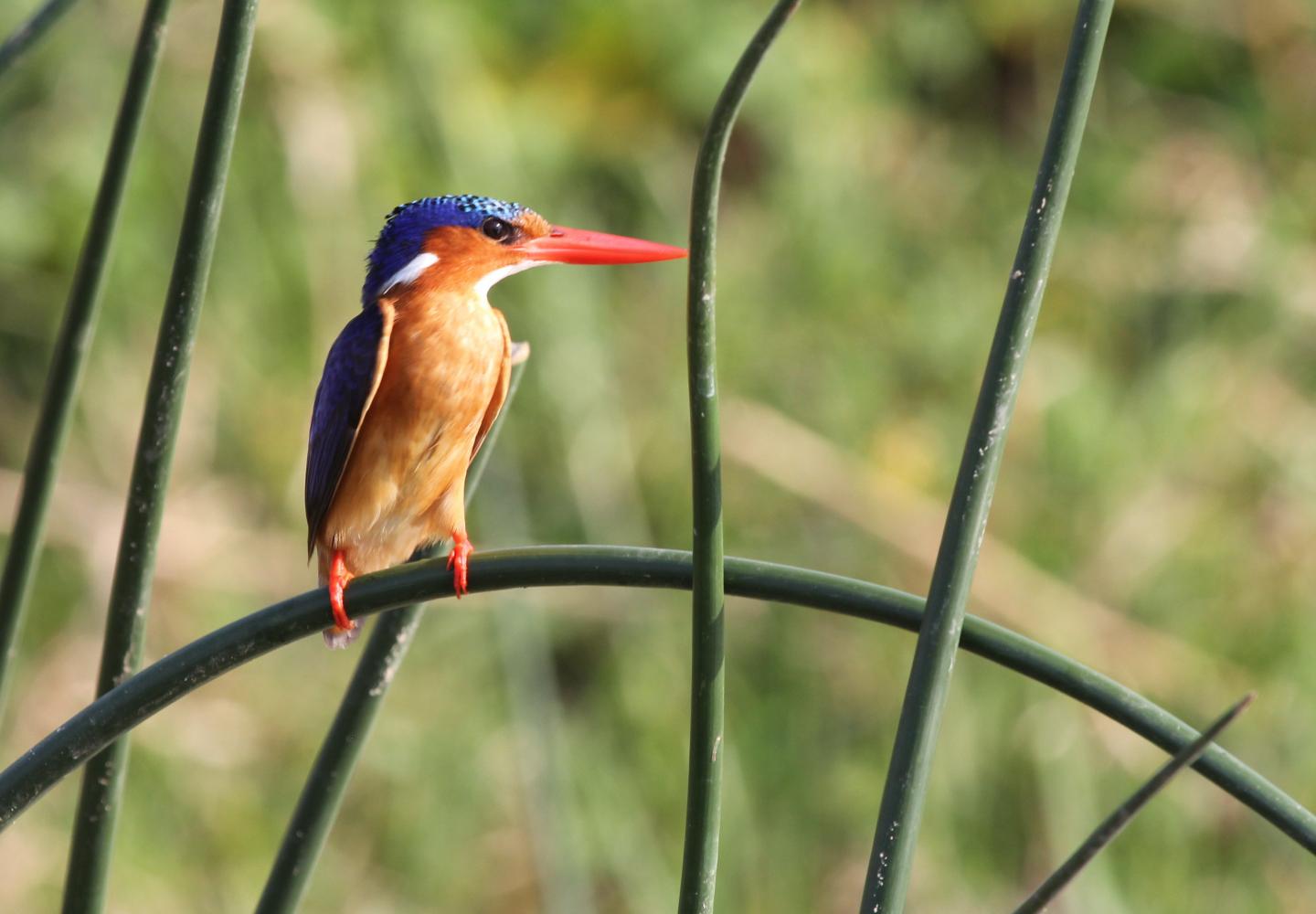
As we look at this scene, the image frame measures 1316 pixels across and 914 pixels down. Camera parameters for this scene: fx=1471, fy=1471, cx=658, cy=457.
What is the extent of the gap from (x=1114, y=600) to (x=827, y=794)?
572 millimetres

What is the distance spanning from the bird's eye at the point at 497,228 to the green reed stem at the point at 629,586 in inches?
21.0

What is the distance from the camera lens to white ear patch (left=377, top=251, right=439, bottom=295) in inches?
43.9

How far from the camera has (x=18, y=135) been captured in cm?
254

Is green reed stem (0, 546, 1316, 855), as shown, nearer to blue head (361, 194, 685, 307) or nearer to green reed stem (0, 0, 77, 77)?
green reed stem (0, 0, 77, 77)

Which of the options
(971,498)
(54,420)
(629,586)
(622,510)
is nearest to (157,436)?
(54,420)

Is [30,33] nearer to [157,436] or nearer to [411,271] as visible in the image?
[157,436]

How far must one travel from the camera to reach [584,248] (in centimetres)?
102

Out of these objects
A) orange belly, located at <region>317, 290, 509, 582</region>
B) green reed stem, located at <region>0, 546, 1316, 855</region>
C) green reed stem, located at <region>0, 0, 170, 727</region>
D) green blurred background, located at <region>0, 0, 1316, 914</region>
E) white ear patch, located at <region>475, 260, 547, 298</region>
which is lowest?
green reed stem, located at <region>0, 546, 1316, 855</region>

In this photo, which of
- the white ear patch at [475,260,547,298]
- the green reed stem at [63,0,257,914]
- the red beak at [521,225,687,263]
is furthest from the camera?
the white ear patch at [475,260,547,298]

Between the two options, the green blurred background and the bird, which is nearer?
the bird

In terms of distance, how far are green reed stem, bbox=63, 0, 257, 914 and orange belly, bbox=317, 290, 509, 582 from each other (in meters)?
0.31

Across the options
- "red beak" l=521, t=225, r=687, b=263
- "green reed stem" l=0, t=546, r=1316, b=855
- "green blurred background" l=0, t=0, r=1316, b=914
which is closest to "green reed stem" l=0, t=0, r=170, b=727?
"green reed stem" l=0, t=546, r=1316, b=855

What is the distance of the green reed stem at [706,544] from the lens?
1.82 ft

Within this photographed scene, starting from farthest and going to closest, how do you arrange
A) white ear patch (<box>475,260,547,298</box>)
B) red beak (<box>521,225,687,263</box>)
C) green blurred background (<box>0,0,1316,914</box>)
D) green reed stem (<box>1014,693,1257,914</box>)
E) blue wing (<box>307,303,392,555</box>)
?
1. green blurred background (<box>0,0,1316,914</box>)
2. white ear patch (<box>475,260,547,298</box>)
3. blue wing (<box>307,303,392,555</box>)
4. red beak (<box>521,225,687,263</box>)
5. green reed stem (<box>1014,693,1257,914</box>)
